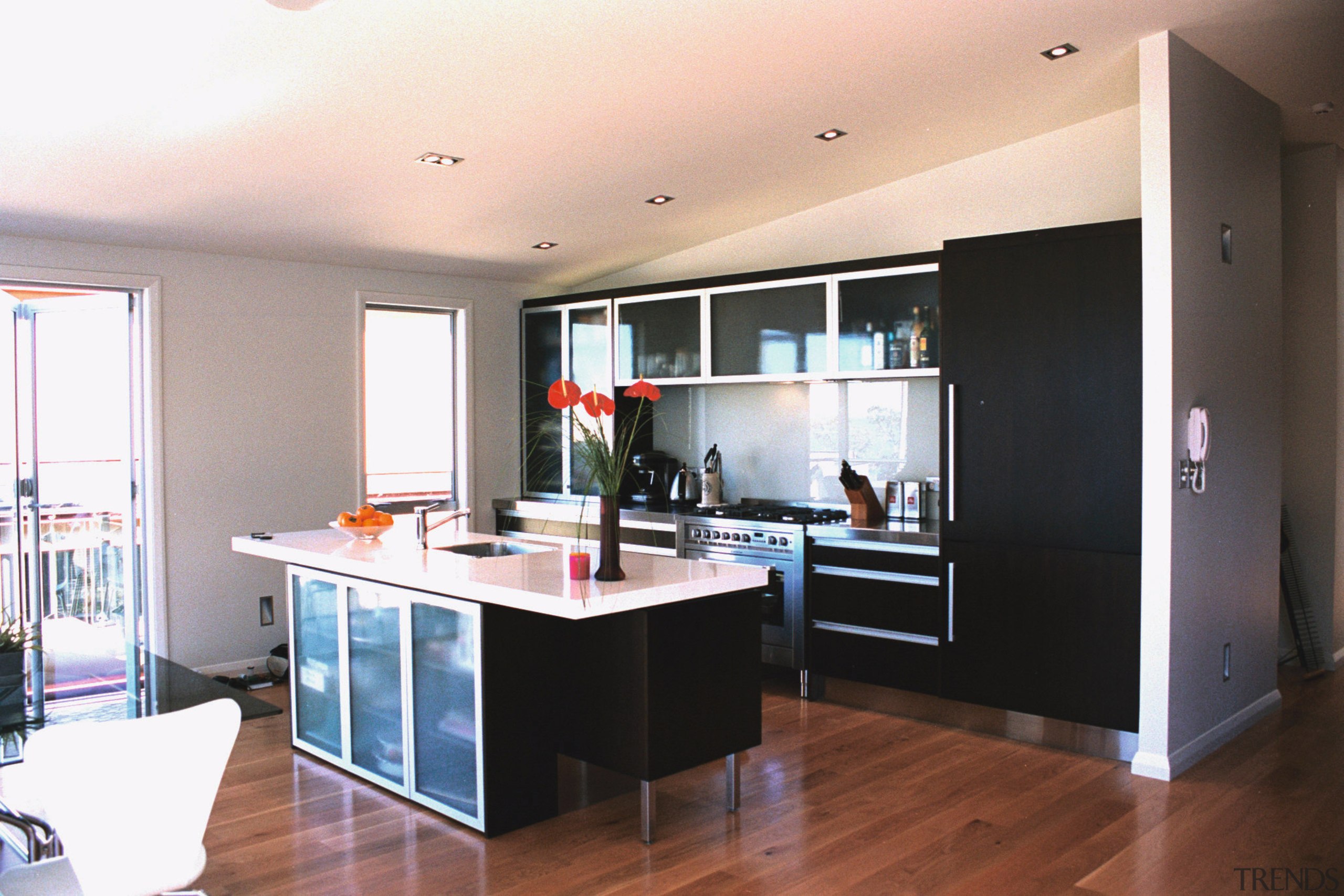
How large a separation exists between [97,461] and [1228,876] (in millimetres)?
5248

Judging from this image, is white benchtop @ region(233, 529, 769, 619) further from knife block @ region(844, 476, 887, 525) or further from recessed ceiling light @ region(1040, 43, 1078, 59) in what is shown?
recessed ceiling light @ region(1040, 43, 1078, 59)

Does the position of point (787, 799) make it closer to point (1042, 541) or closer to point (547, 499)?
point (1042, 541)

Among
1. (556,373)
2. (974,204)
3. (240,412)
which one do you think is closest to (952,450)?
(974,204)

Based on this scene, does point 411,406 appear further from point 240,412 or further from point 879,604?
point 879,604

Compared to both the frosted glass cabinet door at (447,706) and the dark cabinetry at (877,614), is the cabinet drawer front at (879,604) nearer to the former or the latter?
the dark cabinetry at (877,614)

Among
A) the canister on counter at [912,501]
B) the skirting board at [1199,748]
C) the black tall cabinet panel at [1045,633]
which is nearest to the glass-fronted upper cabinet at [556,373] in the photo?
the canister on counter at [912,501]

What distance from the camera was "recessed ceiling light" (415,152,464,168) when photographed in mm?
4297

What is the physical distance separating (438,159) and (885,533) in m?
2.54

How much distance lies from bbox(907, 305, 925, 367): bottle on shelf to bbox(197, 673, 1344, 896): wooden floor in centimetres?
176

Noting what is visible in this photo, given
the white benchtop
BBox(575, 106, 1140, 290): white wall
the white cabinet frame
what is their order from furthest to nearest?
BBox(575, 106, 1140, 290): white wall
the white cabinet frame
the white benchtop

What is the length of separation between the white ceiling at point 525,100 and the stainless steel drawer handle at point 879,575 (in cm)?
193

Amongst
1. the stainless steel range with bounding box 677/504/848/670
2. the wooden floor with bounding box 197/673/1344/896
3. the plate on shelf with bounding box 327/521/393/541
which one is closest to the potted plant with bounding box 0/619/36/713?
the wooden floor with bounding box 197/673/1344/896

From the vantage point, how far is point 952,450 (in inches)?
177

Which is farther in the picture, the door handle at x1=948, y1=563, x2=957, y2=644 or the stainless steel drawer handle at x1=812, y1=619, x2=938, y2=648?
the stainless steel drawer handle at x1=812, y1=619, x2=938, y2=648
